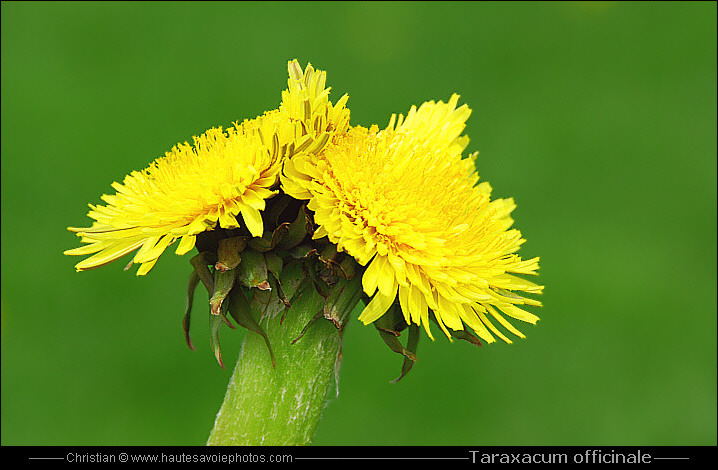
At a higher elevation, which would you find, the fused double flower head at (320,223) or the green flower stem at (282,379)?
the fused double flower head at (320,223)

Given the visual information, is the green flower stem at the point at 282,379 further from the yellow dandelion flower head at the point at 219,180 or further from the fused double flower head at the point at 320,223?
the yellow dandelion flower head at the point at 219,180

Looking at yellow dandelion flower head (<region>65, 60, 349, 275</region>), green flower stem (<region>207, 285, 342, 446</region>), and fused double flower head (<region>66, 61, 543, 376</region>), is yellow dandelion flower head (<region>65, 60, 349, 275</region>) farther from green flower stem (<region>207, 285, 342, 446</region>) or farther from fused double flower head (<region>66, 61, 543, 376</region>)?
green flower stem (<region>207, 285, 342, 446</region>)

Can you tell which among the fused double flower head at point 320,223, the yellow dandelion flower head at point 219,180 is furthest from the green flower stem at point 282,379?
the yellow dandelion flower head at point 219,180

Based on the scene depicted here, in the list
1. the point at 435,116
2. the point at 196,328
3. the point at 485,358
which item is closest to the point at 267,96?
the point at 196,328

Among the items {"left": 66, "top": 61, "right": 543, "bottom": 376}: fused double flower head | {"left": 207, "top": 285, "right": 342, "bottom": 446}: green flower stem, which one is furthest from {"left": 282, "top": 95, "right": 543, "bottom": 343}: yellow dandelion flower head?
{"left": 207, "top": 285, "right": 342, "bottom": 446}: green flower stem
